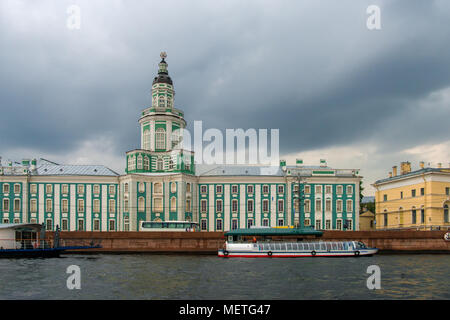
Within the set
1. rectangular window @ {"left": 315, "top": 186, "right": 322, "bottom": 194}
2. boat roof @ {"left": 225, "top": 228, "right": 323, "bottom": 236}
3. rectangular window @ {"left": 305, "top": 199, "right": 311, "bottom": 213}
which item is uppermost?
rectangular window @ {"left": 315, "top": 186, "right": 322, "bottom": 194}

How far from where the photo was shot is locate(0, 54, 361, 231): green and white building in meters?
76.9

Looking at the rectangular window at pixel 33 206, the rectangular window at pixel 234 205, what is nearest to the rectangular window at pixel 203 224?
the rectangular window at pixel 234 205

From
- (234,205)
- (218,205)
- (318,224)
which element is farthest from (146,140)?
(318,224)

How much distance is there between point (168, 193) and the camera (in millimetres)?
77438

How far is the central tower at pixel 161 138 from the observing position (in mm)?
79125

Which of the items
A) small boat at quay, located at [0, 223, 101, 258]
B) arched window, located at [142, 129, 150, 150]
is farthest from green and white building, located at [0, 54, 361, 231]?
small boat at quay, located at [0, 223, 101, 258]

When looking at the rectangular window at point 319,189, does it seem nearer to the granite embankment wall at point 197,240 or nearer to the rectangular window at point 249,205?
the rectangular window at point 249,205

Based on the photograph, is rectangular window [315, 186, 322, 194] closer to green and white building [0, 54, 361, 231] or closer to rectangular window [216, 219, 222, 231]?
green and white building [0, 54, 361, 231]

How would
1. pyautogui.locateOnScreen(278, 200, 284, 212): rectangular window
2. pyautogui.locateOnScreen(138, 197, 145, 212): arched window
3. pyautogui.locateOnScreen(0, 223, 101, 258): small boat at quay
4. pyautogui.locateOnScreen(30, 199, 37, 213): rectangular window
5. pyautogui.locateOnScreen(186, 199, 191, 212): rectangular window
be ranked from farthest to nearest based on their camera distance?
pyautogui.locateOnScreen(278, 200, 284, 212): rectangular window → pyautogui.locateOnScreen(186, 199, 191, 212): rectangular window → pyautogui.locateOnScreen(30, 199, 37, 213): rectangular window → pyautogui.locateOnScreen(138, 197, 145, 212): arched window → pyautogui.locateOnScreen(0, 223, 101, 258): small boat at quay

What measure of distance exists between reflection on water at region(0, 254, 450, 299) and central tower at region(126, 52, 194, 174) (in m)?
40.3

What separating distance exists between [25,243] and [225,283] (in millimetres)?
35981

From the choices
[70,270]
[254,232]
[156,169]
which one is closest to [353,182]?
[254,232]

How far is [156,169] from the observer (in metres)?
80.4

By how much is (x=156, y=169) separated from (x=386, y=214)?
132 feet
